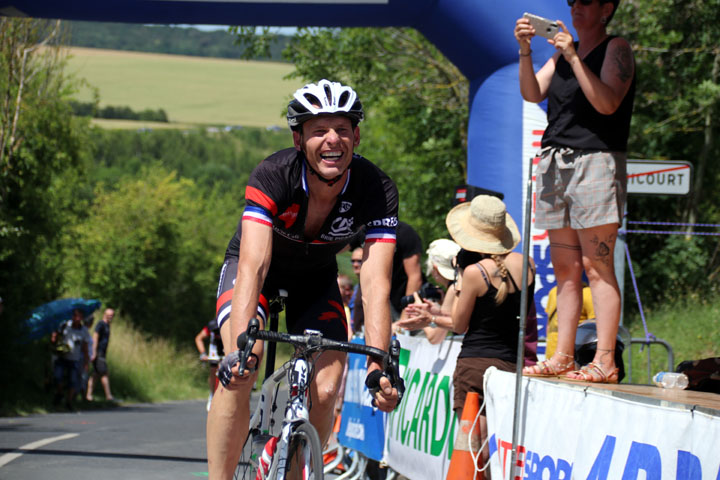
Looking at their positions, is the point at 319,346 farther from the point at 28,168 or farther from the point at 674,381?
the point at 28,168

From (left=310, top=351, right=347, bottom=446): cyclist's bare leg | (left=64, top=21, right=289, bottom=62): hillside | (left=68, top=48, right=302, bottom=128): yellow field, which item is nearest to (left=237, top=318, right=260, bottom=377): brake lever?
(left=310, top=351, right=347, bottom=446): cyclist's bare leg

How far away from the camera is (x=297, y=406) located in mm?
3699

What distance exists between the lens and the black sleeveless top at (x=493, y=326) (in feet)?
19.2

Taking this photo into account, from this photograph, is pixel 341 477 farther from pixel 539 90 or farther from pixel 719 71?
pixel 719 71

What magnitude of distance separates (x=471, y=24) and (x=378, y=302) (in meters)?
5.80

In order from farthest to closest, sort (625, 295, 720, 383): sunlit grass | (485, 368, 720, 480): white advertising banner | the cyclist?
(625, 295, 720, 383): sunlit grass, the cyclist, (485, 368, 720, 480): white advertising banner

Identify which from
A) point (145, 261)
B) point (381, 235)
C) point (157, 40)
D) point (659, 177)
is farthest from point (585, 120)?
point (157, 40)

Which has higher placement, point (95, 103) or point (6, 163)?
point (95, 103)

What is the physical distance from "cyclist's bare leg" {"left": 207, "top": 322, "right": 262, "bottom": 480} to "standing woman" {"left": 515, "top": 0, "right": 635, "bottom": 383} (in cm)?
179

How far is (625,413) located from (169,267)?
36.4 meters

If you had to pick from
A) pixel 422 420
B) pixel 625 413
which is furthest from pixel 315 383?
pixel 422 420

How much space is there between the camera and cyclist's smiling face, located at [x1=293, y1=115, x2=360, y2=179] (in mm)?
4090

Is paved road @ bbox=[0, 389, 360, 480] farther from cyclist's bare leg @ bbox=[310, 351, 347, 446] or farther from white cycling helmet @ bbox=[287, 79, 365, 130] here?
white cycling helmet @ bbox=[287, 79, 365, 130]

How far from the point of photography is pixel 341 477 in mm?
8836
